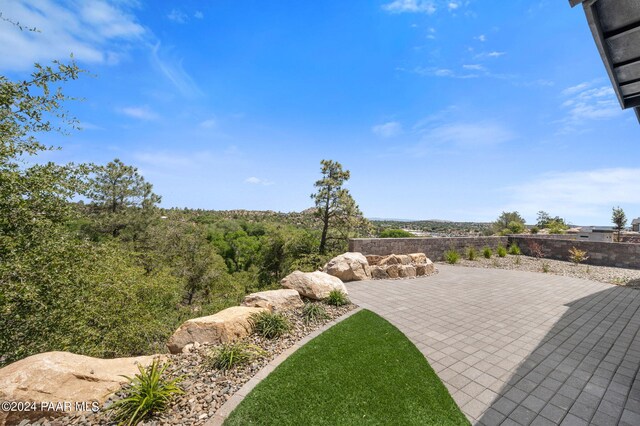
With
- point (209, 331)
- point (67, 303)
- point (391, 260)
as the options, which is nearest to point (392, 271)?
point (391, 260)

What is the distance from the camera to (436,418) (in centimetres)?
297

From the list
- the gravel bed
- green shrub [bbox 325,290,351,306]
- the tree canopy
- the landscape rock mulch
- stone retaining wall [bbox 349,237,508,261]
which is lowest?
the landscape rock mulch

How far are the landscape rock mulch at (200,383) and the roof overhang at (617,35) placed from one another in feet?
17.1

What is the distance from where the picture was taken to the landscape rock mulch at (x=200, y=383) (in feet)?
9.41

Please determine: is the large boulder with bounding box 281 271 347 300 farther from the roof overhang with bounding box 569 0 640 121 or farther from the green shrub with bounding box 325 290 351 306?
the roof overhang with bounding box 569 0 640 121

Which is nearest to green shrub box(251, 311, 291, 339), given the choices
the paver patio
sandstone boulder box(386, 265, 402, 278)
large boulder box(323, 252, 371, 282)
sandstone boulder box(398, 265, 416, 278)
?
the paver patio

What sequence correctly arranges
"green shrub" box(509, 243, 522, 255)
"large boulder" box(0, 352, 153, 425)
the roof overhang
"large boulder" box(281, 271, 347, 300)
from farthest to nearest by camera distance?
"green shrub" box(509, 243, 522, 255)
"large boulder" box(281, 271, 347, 300)
"large boulder" box(0, 352, 153, 425)
the roof overhang

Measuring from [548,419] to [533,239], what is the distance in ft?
55.4

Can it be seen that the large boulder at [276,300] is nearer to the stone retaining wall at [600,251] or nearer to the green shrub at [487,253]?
the green shrub at [487,253]

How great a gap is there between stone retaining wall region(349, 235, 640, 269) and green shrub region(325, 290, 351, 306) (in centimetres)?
459

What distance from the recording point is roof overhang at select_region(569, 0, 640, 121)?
243 centimetres

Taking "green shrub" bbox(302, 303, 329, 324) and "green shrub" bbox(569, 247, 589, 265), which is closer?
"green shrub" bbox(302, 303, 329, 324)

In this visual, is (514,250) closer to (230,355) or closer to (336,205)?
(336,205)

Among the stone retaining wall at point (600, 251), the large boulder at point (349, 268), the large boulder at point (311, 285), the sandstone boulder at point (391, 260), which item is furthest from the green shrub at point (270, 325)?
the stone retaining wall at point (600, 251)
